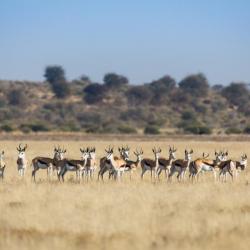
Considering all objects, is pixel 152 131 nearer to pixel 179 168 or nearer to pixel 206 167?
pixel 206 167

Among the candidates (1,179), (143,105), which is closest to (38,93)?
(143,105)

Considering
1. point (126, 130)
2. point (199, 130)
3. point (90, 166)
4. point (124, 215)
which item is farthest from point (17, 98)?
point (124, 215)

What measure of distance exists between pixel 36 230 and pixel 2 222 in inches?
51.2

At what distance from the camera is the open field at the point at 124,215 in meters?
15.1

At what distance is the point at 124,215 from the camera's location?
59.9ft

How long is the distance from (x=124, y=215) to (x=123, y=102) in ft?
376

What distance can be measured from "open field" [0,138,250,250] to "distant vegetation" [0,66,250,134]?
7839cm

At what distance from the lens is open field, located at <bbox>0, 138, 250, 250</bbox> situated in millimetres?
15062

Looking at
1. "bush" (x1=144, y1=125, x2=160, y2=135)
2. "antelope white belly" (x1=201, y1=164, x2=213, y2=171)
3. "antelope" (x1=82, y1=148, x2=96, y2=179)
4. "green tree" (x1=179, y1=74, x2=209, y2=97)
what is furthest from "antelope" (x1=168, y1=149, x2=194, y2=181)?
"green tree" (x1=179, y1=74, x2=209, y2=97)

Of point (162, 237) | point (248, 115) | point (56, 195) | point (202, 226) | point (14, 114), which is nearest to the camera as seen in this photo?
point (162, 237)

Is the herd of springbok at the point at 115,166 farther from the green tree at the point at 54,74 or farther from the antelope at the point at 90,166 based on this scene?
the green tree at the point at 54,74

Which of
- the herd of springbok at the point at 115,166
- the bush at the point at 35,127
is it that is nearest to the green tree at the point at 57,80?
the bush at the point at 35,127

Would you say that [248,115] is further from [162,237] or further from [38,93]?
[162,237]

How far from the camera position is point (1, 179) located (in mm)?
28406
